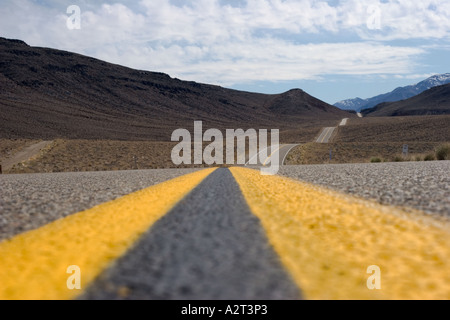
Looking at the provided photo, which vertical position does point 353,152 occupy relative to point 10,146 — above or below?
below

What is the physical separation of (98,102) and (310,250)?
12298 centimetres

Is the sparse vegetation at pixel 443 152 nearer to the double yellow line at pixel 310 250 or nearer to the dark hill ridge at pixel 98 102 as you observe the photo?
the double yellow line at pixel 310 250

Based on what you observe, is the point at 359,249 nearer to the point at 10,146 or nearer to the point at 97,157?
the point at 97,157

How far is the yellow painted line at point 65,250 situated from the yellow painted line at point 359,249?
4.03ft

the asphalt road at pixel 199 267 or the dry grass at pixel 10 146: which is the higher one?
the dry grass at pixel 10 146

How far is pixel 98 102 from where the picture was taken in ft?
389

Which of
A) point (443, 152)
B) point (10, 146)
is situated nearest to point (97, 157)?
point (10, 146)

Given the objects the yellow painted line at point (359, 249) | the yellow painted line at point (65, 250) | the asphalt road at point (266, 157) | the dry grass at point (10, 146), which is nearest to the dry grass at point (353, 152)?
the asphalt road at point (266, 157)

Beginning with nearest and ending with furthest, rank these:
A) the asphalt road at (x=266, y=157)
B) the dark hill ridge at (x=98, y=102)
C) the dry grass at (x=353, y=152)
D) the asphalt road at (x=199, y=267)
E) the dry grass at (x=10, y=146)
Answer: the asphalt road at (x=199, y=267) → the asphalt road at (x=266, y=157) → the dry grass at (x=10, y=146) → the dry grass at (x=353, y=152) → the dark hill ridge at (x=98, y=102)

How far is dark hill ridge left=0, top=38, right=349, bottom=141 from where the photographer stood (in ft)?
279

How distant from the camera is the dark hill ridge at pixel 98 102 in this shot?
279ft

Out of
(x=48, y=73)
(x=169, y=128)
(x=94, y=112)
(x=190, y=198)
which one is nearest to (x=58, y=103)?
(x=94, y=112)

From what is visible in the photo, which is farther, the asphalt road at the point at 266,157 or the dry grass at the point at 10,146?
the dry grass at the point at 10,146

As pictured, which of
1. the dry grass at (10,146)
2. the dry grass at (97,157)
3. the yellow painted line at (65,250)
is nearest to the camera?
the yellow painted line at (65,250)
